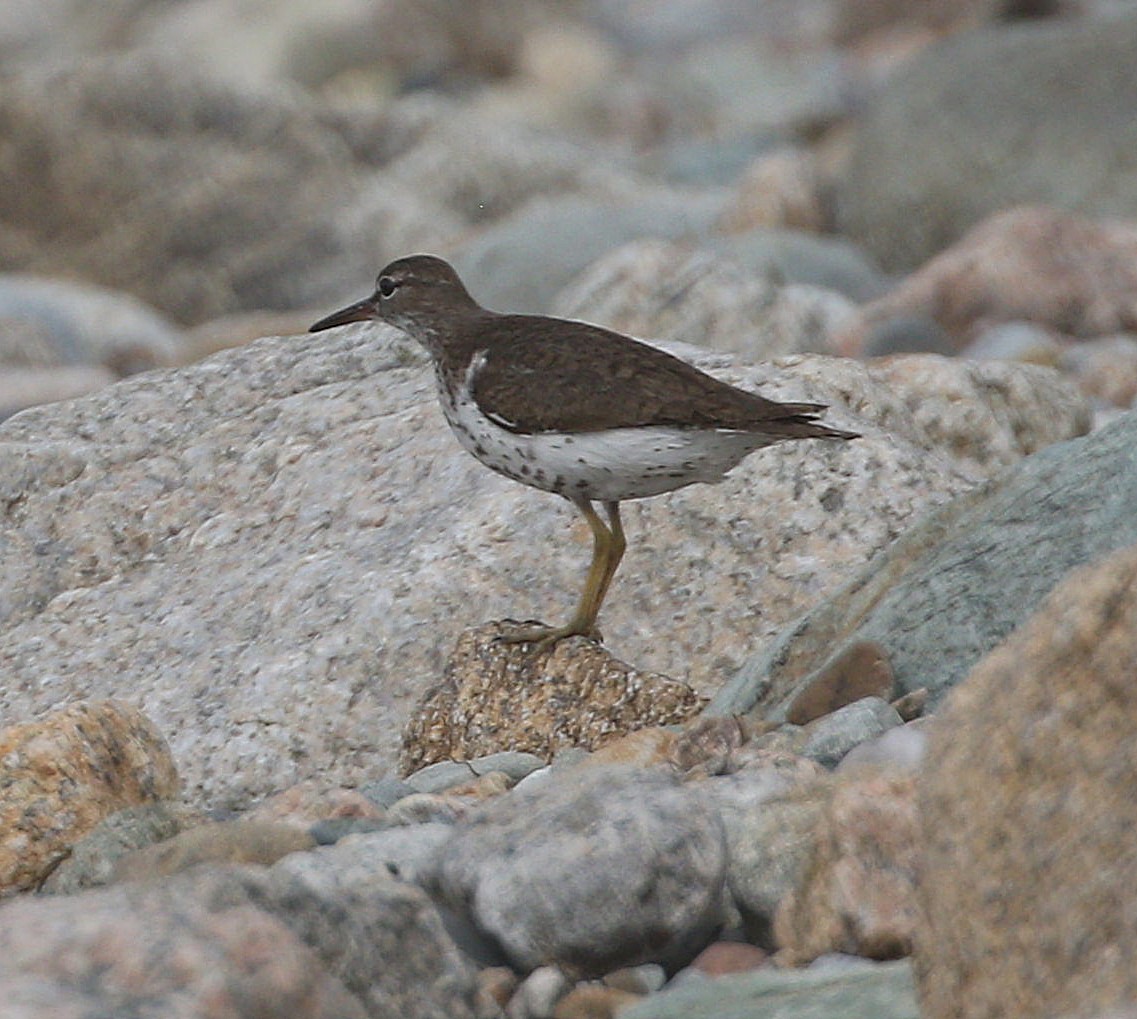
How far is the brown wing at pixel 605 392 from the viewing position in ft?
21.9

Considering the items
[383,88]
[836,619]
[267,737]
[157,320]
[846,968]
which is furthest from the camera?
[383,88]

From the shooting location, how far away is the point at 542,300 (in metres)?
15.1

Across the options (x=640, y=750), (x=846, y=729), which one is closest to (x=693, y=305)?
(x=640, y=750)

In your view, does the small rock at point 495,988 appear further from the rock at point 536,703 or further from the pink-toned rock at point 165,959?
the rock at point 536,703

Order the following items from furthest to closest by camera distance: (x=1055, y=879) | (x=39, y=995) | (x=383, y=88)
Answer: (x=383, y=88)
(x=1055, y=879)
(x=39, y=995)

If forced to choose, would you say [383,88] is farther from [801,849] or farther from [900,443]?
[801,849]

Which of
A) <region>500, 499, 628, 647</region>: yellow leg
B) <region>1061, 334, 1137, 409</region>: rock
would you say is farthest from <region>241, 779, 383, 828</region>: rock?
<region>1061, 334, 1137, 409</region>: rock

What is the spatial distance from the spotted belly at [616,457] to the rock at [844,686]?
36.1 inches

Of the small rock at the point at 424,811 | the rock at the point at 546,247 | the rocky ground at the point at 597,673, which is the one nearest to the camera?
the rocky ground at the point at 597,673

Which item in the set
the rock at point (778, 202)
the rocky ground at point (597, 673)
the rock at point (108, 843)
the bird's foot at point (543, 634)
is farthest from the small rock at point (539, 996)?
the rock at point (778, 202)

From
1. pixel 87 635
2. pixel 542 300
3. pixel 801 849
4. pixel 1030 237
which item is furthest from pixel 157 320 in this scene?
pixel 801 849

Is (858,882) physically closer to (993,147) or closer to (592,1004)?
(592,1004)

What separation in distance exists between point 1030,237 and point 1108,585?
1166 centimetres

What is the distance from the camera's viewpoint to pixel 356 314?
325 inches
